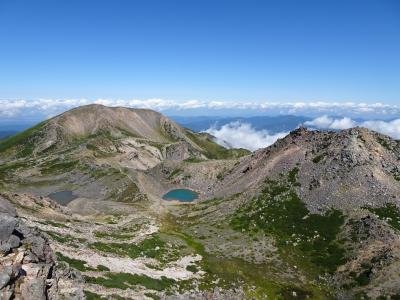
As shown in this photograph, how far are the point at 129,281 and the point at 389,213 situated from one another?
71.3 meters

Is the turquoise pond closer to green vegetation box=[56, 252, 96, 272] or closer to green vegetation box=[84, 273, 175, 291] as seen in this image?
green vegetation box=[84, 273, 175, 291]

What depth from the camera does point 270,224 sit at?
106438 millimetres

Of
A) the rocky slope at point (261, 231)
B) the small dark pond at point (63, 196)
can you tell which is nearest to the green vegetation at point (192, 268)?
the rocky slope at point (261, 231)

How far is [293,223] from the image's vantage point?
10512 cm

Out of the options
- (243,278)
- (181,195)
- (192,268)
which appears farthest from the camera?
(181,195)

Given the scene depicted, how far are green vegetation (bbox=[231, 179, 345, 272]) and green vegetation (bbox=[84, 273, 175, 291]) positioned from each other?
129 feet

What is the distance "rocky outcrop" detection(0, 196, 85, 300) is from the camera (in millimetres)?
36625

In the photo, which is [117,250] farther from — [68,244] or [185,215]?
[185,215]

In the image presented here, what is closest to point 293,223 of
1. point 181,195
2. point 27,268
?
point 27,268

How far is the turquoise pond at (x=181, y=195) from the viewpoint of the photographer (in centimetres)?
17062

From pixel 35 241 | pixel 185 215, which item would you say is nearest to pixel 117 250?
pixel 35 241

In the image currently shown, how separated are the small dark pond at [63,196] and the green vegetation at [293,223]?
81.8 meters

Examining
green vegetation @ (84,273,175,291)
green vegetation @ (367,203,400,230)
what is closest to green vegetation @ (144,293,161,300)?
green vegetation @ (84,273,175,291)

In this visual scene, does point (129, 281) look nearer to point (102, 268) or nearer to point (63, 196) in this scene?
point (102, 268)
